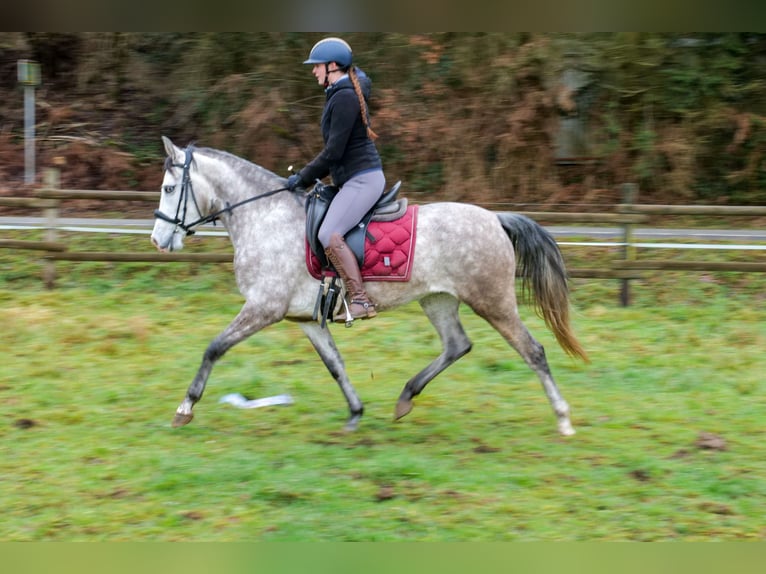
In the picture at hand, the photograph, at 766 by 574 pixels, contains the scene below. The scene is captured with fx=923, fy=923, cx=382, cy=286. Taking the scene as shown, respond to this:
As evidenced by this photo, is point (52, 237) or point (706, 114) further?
point (706, 114)

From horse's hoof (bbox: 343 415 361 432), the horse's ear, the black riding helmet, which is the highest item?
the black riding helmet

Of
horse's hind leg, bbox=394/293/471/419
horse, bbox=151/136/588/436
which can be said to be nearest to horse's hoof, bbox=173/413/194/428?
horse, bbox=151/136/588/436

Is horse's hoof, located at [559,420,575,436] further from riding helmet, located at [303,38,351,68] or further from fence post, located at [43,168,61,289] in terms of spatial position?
fence post, located at [43,168,61,289]

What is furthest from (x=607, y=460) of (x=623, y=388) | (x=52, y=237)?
(x=52, y=237)

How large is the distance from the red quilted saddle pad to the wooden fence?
13.8ft

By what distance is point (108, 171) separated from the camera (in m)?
18.5

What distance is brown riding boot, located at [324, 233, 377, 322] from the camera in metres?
6.53

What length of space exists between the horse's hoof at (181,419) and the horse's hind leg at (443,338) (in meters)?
1.63

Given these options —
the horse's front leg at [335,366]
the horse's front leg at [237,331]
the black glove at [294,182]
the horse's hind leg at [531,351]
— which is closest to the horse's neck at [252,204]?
the black glove at [294,182]

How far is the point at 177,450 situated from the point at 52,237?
618 cm

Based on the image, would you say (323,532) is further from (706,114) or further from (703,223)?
(706,114)

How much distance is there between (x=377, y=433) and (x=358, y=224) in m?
1.61

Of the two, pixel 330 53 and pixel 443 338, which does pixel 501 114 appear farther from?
pixel 330 53

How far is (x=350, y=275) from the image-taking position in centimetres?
659
